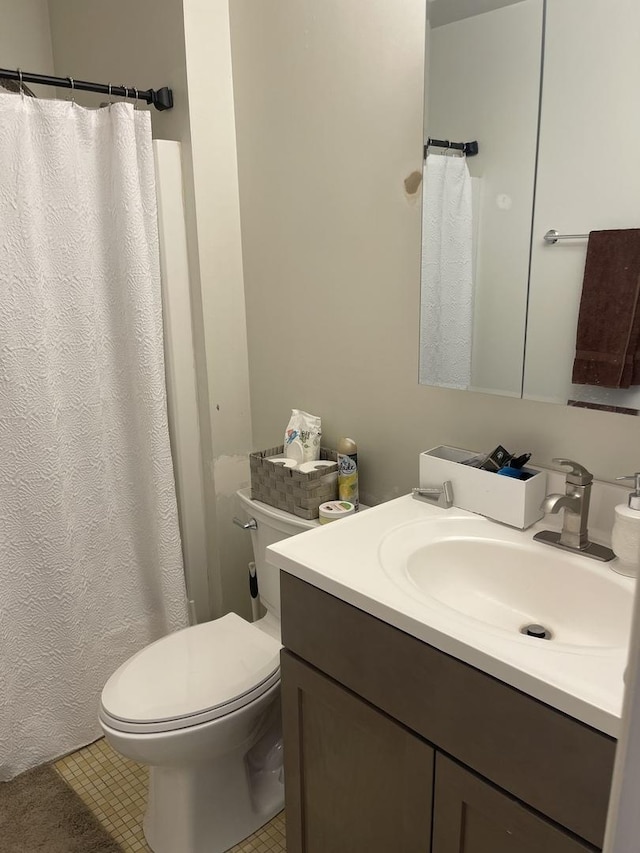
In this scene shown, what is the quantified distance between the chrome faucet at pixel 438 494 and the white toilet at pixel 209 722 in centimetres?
36

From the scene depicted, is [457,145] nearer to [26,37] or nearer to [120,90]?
[120,90]

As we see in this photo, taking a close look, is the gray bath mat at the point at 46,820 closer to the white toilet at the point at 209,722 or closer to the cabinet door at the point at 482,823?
the white toilet at the point at 209,722

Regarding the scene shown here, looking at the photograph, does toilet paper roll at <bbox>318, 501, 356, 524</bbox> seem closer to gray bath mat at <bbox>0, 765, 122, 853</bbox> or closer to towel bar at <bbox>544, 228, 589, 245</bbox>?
towel bar at <bbox>544, 228, 589, 245</bbox>

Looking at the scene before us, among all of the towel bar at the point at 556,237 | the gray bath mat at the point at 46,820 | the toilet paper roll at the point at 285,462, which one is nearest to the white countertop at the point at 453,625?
the toilet paper roll at the point at 285,462

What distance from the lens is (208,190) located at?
6.21 feet

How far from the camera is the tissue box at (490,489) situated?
1.28m

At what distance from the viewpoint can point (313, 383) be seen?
6.08 feet

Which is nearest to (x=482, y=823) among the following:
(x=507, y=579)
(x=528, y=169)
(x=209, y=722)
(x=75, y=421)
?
A: (x=507, y=579)

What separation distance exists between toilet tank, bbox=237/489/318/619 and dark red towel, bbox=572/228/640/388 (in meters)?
0.77

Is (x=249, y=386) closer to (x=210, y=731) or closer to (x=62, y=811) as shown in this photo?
(x=210, y=731)

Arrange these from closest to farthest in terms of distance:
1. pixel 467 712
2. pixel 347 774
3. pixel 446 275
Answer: pixel 467 712 → pixel 347 774 → pixel 446 275

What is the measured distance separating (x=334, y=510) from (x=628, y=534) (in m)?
0.71

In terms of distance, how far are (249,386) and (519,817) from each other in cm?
144

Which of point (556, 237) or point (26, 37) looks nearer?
point (556, 237)
